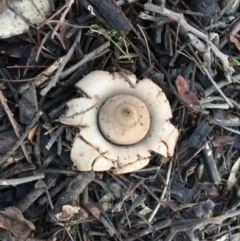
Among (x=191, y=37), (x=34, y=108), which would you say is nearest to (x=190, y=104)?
(x=191, y=37)

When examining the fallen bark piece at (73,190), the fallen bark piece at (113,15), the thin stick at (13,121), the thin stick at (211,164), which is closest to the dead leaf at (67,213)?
the fallen bark piece at (73,190)

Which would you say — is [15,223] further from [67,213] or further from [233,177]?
[233,177]

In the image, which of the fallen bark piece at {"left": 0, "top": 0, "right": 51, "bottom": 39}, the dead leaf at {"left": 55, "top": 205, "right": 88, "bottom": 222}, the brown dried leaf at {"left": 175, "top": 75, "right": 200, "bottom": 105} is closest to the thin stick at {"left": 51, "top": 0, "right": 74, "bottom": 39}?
the fallen bark piece at {"left": 0, "top": 0, "right": 51, "bottom": 39}

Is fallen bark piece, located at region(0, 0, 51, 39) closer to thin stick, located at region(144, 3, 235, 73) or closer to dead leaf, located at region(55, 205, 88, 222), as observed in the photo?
thin stick, located at region(144, 3, 235, 73)

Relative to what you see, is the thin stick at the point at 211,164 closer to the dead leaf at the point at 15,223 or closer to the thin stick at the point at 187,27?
the thin stick at the point at 187,27

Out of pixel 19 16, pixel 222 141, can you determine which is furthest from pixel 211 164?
pixel 19 16

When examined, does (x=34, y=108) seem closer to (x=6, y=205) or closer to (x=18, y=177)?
(x=18, y=177)

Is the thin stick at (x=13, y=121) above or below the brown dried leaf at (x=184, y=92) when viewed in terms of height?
above
